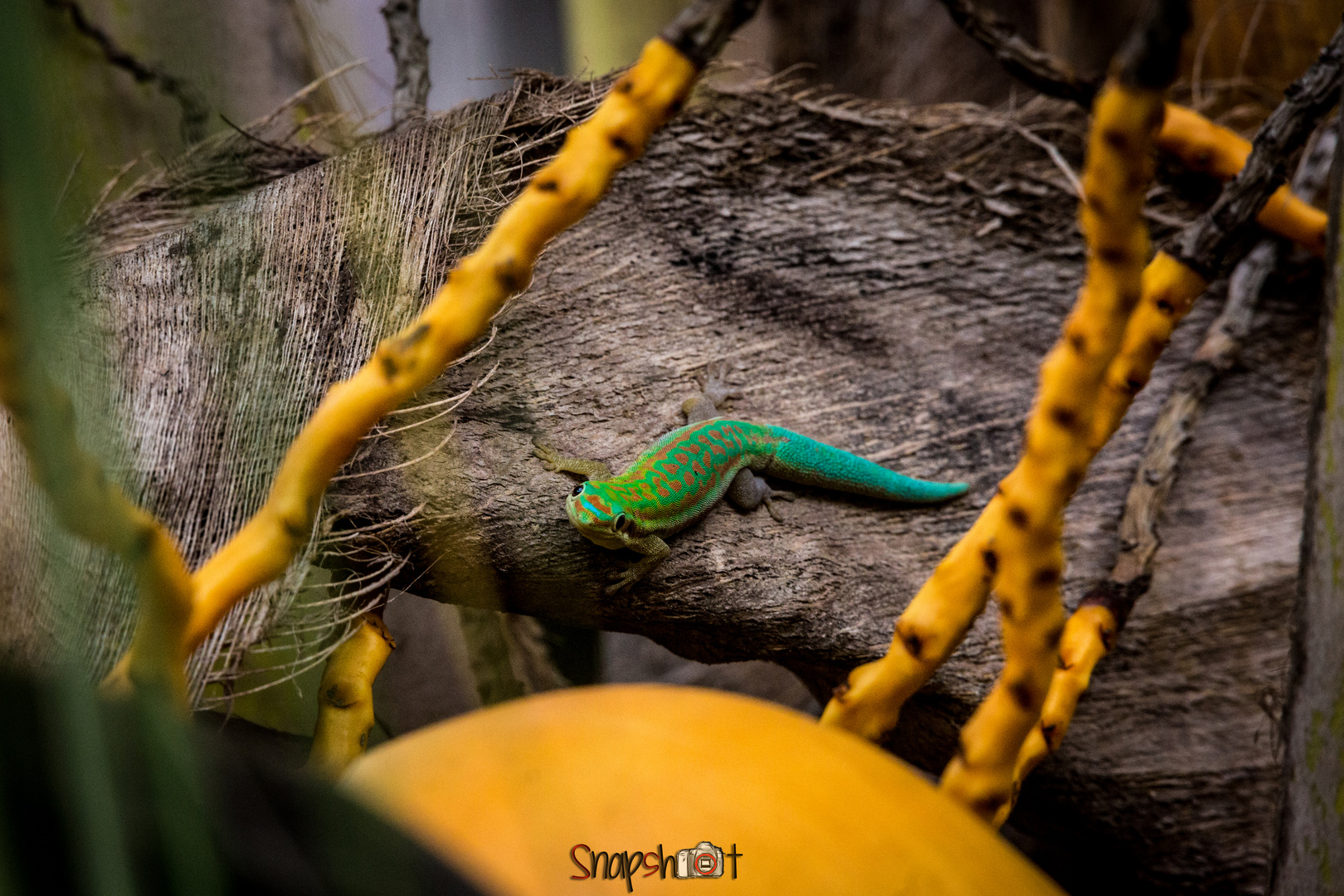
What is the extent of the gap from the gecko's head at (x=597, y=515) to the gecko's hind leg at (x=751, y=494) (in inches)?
5.5

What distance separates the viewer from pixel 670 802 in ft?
1.16

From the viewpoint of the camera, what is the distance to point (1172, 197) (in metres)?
1.01

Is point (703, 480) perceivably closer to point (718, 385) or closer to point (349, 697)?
point (718, 385)

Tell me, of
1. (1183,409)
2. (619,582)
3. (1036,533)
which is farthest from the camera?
(1183,409)

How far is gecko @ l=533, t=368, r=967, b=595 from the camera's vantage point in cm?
67

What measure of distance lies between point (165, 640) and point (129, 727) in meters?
0.14

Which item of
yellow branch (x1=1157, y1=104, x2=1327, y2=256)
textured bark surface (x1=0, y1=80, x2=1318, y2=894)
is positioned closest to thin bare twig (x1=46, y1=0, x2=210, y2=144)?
textured bark surface (x1=0, y1=80, x2=1318, y2=894)

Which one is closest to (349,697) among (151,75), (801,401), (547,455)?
(547,455)

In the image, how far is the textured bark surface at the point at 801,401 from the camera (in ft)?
1.31

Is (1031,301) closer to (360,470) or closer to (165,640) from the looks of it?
(360,470)

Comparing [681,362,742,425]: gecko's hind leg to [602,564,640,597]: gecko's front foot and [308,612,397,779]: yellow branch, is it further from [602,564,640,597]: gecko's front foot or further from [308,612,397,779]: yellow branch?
[308,612,397,779]: yellow branch

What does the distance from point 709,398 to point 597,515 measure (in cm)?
14

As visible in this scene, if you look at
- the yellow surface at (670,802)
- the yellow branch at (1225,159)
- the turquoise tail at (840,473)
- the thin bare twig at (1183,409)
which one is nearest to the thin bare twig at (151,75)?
the yellow surface at (670,802)

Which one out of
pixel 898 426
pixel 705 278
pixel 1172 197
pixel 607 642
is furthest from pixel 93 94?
pixel 1172 197
